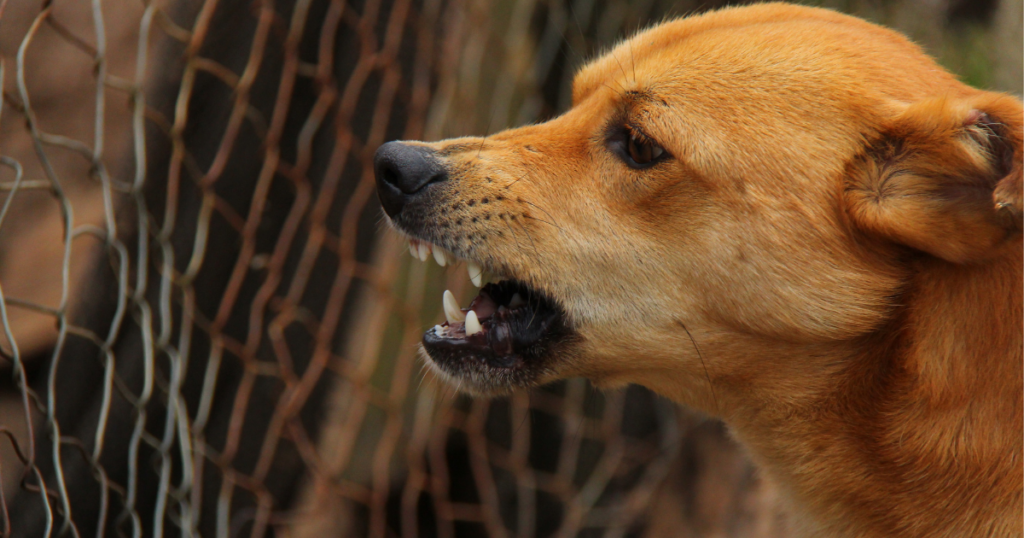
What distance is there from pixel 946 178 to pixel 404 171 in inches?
53.4

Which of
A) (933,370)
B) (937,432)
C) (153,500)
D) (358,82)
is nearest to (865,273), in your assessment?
(933,370)

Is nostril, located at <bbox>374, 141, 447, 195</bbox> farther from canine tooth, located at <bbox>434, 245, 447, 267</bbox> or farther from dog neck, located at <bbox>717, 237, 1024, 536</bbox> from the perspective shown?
dog neck, located at <bbox>717, 237, 1024, 536</bbox>

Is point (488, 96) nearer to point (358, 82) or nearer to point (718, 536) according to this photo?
point (358, 82)

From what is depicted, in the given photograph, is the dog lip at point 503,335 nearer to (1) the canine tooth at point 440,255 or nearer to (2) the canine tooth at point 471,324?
(2) the canine tooth at point 471,324

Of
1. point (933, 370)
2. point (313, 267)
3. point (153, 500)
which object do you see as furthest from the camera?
point (313, 267)

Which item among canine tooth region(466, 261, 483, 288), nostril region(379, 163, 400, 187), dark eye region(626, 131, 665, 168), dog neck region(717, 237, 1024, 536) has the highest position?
dark eye region(626, 131, 665, 168)

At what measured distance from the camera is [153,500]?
2.72 meters

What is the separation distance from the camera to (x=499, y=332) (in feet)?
7.27

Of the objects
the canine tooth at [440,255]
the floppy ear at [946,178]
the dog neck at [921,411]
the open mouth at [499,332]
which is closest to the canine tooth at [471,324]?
the open mouth at [499,332]

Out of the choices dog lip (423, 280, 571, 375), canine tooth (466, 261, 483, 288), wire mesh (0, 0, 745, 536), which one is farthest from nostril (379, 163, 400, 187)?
wire mesh (0, 0, 745, 536)

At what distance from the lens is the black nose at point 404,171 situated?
2168mm

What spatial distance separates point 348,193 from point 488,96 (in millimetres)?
867

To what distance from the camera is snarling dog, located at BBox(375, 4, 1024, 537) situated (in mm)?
1816

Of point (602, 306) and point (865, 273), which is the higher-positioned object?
point (865, 273)
